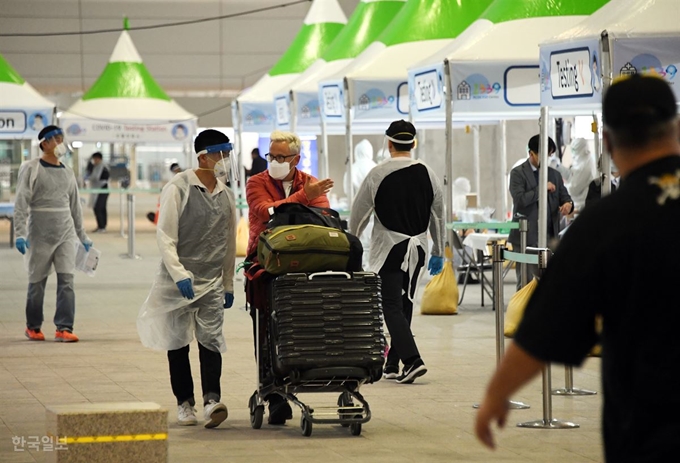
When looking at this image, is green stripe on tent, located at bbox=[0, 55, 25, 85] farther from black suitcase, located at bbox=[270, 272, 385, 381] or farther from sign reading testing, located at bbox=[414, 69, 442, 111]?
black suitcase, located at bbox=[270, 272, 385, 381]

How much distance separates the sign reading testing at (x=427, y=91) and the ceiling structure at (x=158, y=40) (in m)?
22.3

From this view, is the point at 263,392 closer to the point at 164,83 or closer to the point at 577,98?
the point at 577,98

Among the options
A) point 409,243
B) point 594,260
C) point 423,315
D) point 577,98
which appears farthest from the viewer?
point 423,315

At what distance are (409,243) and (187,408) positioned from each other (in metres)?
2.21

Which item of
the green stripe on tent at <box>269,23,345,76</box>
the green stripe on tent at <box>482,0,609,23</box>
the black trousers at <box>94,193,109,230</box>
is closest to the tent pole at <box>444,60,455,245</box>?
the green stripe on tent at <box>482,0,609,23</box>

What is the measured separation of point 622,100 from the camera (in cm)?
282

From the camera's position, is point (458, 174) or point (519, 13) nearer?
point (519, 13)

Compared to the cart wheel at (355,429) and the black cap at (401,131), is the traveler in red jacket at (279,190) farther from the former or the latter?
the black cap at (401,131)

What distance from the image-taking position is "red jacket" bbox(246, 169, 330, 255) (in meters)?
7.00

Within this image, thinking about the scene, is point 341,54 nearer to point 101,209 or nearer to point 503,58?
point 503,58

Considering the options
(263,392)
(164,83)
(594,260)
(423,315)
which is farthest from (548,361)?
(164,83)

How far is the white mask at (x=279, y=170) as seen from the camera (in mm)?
7062

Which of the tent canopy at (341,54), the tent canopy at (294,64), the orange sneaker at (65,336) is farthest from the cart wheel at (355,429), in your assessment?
the tent canopy at (294,64)

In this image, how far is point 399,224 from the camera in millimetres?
8492
